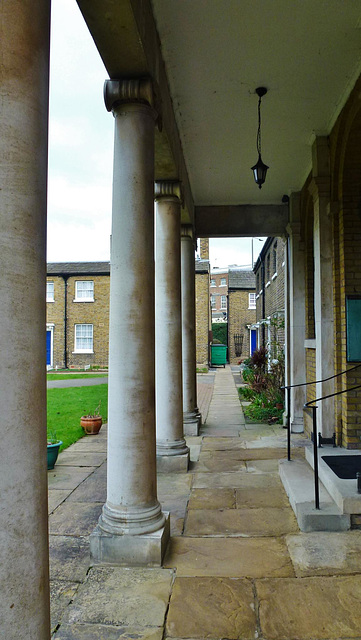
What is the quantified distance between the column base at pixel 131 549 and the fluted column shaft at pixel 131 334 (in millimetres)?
61

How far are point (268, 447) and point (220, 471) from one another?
1524mm

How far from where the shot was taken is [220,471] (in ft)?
19.8

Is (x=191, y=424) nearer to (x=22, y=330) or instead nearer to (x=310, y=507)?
(x=310, y=507)

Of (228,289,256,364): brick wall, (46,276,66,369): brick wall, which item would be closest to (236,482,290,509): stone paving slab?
(46,276,66,369): brick wall

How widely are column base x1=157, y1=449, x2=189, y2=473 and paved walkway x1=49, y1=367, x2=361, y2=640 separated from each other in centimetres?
39

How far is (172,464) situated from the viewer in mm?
6004

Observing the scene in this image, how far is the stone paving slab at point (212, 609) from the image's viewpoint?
8.82 ft

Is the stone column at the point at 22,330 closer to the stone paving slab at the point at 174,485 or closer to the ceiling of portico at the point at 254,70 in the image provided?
the ceiling of portico at the point at 254,70

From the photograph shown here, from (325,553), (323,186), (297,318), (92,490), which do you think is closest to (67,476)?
(92,490)

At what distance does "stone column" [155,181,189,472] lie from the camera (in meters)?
6.06

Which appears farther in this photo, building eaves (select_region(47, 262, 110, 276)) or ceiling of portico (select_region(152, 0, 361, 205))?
building eaves (select_region(47, 262, 110, 276))

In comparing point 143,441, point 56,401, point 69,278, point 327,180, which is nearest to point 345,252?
point 327,180

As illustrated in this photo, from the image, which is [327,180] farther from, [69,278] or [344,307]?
[69,278]

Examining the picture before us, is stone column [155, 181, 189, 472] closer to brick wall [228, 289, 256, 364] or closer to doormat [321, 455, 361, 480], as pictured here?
doormat [321, 455, 361, 480]
